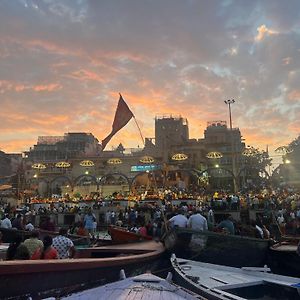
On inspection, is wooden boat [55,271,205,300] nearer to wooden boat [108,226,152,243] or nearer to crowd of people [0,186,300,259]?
crowd of people [0,186,300,259]

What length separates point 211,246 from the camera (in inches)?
439

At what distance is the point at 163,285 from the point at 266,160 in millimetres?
56749

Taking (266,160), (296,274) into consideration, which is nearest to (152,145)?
(266,160)

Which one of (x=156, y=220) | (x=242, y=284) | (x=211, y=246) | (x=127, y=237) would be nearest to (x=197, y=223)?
(x=211, y=246)

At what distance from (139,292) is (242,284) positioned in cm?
329

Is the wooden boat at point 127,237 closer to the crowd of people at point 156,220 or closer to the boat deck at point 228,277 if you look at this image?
the crowd of people at point 156,220

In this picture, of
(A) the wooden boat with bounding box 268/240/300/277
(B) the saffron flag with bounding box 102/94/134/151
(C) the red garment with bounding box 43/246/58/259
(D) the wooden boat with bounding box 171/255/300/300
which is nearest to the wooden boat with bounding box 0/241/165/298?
(C) the red garment with bounding box 43/246/58/259

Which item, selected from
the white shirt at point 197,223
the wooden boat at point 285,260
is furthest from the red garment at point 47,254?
the wooden boat at point 285,260

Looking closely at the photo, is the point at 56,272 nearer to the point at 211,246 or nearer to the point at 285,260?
the point at 211,246

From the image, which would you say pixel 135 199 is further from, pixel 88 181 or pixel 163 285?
pixel 163 285

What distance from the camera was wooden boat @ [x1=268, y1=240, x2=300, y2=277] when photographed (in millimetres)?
11434

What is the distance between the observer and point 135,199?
38000mm

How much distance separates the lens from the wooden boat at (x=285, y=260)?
37.5ft

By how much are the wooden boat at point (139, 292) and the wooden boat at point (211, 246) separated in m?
5.89
